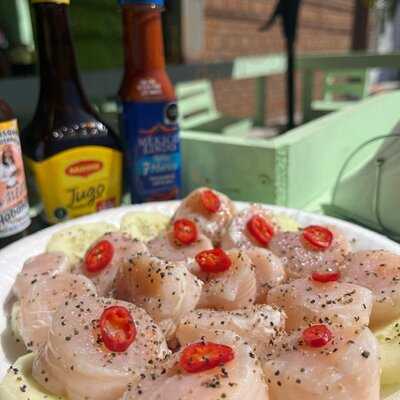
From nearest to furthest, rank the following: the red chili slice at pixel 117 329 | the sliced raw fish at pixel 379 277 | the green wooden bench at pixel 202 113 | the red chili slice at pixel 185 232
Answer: the red chili slice at pixel 117 329, the sliced raw fish at pixel 379 277, the red chili slice at pixel 185 232, the green wooden bench at pixel 202 113

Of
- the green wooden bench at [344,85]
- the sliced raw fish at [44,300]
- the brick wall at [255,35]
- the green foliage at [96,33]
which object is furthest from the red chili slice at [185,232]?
the brick wall at [255,35]

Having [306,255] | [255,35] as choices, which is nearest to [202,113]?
[306,255]

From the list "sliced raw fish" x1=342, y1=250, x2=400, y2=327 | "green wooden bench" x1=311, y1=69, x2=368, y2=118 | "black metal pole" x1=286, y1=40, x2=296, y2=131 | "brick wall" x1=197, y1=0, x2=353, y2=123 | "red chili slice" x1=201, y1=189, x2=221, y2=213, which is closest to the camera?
"sliced raw fish" x1=342, y1=250, x2=400, y2=327

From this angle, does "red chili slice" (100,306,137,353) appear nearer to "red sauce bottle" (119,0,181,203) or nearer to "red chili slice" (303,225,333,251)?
"red chili slice" (303,225,333,251)

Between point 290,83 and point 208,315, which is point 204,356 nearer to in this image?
point 208,315

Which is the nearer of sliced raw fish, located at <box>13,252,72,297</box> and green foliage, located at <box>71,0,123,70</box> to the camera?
sliced raw fish, located at <box>13,252,72,297</box>

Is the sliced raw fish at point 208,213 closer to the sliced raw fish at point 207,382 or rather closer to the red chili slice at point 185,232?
the red chili slice at point 185,232

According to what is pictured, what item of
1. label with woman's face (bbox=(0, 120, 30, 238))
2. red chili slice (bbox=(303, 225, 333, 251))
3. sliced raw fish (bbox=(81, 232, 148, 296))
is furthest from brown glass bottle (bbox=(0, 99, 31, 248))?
red chili slice (bbox=(303, 225, 333, 251))
